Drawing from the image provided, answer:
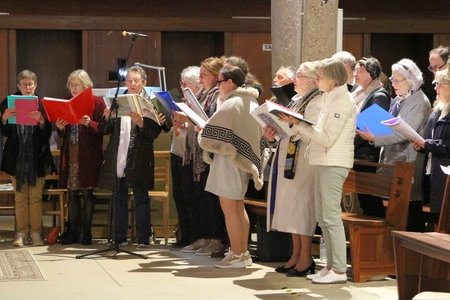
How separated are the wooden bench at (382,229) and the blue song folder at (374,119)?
242 mm

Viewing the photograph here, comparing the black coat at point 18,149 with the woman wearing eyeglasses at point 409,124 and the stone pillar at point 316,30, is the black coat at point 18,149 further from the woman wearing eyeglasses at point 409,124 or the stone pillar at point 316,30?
the woman wearing eyeglasses at point 409,124

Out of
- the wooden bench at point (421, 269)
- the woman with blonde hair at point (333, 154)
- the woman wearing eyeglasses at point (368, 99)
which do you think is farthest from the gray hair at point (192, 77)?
the wooden bench at point (421, 269)

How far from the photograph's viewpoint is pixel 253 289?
6234mm

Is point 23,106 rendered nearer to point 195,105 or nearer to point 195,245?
point 195,105

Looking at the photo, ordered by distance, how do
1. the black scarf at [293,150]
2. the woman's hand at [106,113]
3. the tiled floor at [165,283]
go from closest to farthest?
the tiled floor at [165,283], the black scarf at [293,150], the woman's hand at [106,113]

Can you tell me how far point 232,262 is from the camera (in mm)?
7109

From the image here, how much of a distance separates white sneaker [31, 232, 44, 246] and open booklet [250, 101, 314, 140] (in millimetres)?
2808

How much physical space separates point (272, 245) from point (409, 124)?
1457 mm

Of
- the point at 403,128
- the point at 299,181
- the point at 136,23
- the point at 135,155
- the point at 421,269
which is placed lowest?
the point at 421,269

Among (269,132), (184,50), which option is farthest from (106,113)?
(184,50)

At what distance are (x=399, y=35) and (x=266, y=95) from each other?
2.25 meters

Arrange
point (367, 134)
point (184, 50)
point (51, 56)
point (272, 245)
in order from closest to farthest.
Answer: point (367, 134), point (272, 245), point (51, 56), point (184, 50)

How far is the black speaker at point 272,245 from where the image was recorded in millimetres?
7457

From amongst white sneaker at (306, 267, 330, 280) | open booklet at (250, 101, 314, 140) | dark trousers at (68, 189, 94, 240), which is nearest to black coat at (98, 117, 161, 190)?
dark trousers at (68, 189, 94, 240)
